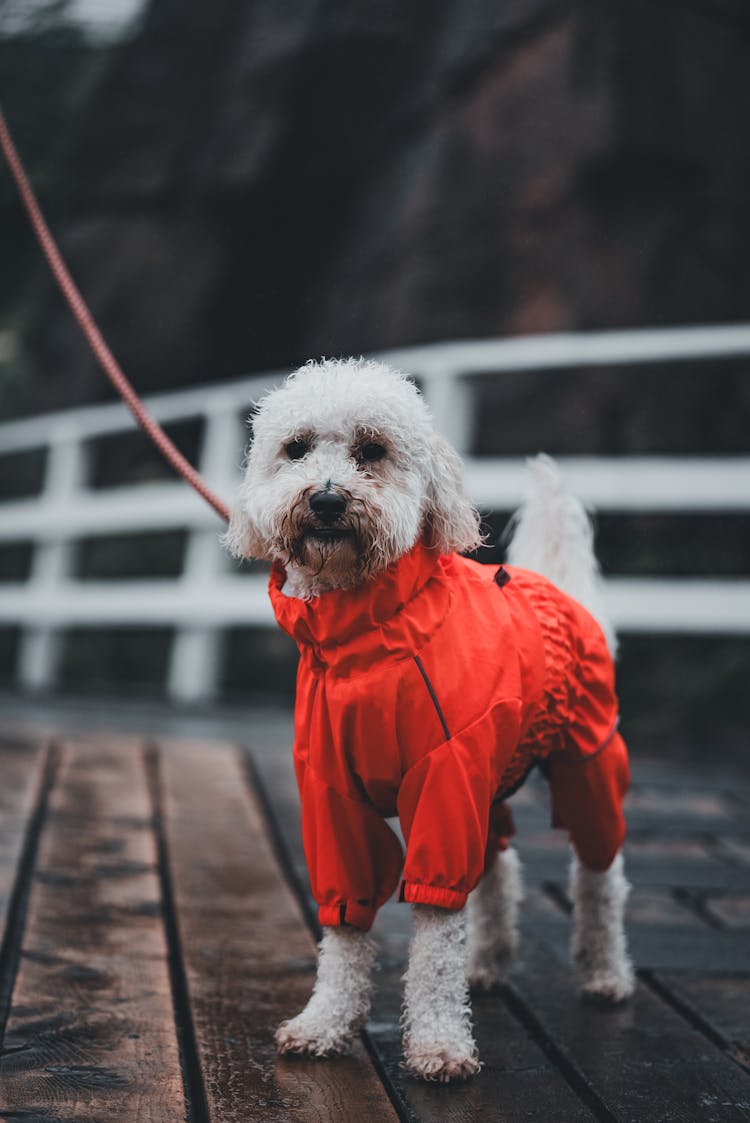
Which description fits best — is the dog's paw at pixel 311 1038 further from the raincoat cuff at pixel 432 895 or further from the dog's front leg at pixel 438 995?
the raincoat cuff at pixel 432 895

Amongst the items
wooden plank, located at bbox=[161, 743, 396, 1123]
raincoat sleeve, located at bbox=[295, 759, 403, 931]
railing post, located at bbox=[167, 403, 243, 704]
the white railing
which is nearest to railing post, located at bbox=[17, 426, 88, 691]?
the white railing

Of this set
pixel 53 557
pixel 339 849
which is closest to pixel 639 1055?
pixel 339 849

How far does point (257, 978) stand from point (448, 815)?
0.70 metres

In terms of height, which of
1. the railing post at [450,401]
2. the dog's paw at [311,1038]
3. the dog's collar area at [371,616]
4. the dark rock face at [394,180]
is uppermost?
the dark rock face at [394,180]

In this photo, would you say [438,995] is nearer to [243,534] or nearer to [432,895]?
[432,895]

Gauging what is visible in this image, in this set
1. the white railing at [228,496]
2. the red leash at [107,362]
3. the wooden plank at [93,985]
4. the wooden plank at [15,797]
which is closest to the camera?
the wooden plank at [93,985]

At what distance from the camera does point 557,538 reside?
3043mm

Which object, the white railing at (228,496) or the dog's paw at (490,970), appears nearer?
A: the dog's paw at (490,970)

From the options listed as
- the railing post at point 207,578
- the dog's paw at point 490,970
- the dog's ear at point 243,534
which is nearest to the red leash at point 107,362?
the dog's ear at point 243,534

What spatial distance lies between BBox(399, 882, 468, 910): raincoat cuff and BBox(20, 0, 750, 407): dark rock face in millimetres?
7770

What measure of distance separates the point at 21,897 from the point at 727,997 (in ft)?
5.47

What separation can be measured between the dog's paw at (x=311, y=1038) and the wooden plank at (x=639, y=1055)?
16.6 inches

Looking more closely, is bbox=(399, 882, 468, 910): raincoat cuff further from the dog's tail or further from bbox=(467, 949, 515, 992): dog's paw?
the dog's tail

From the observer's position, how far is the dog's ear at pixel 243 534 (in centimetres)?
245
